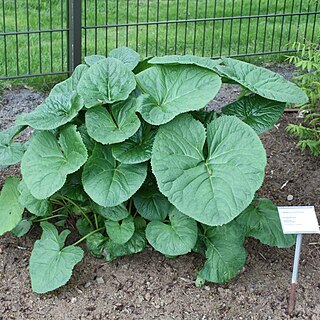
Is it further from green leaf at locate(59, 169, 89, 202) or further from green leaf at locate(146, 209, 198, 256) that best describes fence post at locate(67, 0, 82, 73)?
green leaf at locate(146, 209, 198, 256)

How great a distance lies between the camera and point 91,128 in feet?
13.1

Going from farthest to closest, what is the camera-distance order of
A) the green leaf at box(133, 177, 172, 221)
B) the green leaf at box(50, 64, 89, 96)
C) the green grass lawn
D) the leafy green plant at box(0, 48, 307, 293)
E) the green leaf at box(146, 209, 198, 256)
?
the green grass lawn
the green leaf at box(50, 64, 89, 96)
the green leaf at box(133, 177, 172, 221)
the green leaf at box(146, 209, 198, 256)
the leafy green plant at box(0, 48, 307, 293)

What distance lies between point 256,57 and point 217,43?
18.0 inches

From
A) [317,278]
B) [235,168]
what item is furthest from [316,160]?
[235,168]

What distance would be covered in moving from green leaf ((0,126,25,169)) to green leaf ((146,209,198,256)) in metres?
0.84

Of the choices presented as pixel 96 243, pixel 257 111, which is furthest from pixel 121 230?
pixel 257 111

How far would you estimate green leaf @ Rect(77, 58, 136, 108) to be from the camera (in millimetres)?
4062

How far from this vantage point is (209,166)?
3893mm

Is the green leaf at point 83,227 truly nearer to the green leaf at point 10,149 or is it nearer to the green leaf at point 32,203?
the green leaf at point 32,203

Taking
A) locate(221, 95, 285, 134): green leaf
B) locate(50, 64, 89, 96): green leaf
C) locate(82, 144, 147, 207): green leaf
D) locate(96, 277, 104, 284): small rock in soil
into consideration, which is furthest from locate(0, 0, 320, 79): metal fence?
locate(96, 277, 104, 284): small rock in soil

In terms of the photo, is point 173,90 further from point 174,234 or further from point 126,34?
point 126,34

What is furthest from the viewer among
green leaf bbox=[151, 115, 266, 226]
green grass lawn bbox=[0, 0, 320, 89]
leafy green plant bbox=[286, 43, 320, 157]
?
green grass lawn bbox=[0, 0, 320, 89]

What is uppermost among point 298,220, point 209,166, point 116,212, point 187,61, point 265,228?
point 187,61

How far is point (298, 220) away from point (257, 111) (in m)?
0.78
